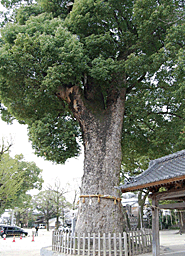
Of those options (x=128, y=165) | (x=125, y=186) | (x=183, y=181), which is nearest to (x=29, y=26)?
(x=125, y=186)

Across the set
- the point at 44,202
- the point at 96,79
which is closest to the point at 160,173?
the point at 96,79

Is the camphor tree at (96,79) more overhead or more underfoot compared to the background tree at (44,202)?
more overhead

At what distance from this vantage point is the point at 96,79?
10133mm

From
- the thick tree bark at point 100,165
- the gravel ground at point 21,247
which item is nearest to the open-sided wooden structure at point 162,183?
the thick tree bark at point 100,165

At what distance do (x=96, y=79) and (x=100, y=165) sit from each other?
367 centimetres

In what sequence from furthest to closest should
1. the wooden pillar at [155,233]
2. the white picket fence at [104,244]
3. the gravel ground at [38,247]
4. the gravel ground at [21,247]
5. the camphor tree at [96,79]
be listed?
the gravel ground at [21,247]
the gravel ground at [38,247]
the camphor tree at [96,79]
the white picket fence at [104,244]
the wooden pillar at [155,233]

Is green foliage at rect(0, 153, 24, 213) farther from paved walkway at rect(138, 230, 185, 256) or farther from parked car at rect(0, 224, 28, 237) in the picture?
parked car at rect(0, 224, 28, 237)

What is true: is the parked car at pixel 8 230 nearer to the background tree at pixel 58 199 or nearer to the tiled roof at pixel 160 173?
the background tree at pixel 58 199

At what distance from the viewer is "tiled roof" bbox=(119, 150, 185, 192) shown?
19.1 feet

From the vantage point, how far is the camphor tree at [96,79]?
8852 millimetres

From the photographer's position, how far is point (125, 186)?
685 cm

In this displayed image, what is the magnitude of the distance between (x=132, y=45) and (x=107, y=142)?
4.58 meters

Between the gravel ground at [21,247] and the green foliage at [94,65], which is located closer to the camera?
the green foliage at [94,65]

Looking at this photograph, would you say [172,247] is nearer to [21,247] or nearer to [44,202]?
[21,247]
